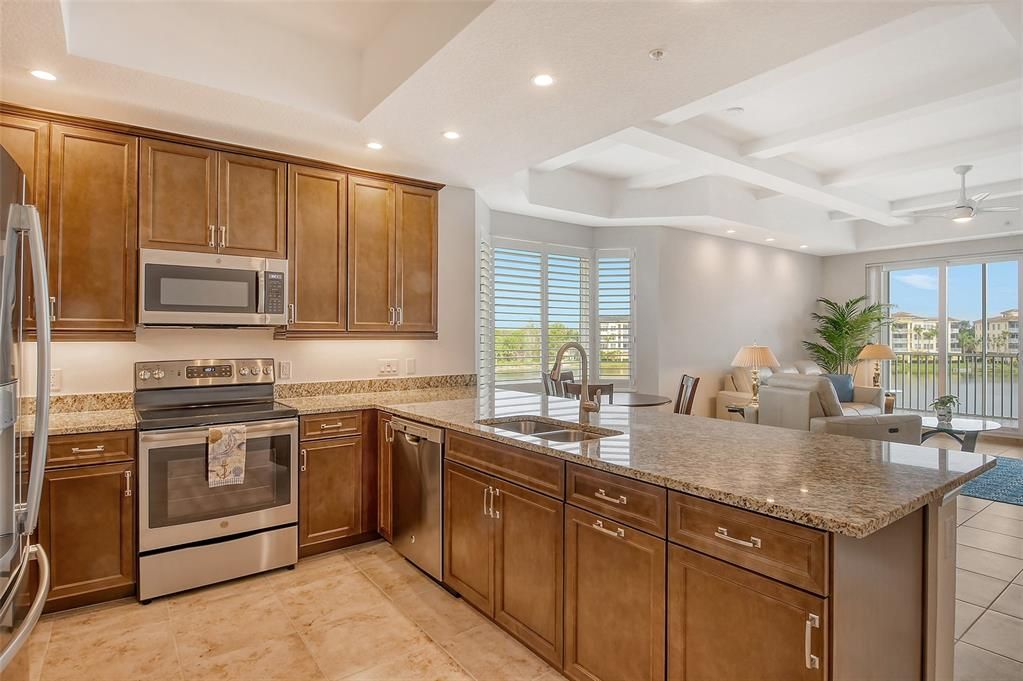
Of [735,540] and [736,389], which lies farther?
[736,389]

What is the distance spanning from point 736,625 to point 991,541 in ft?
11.0

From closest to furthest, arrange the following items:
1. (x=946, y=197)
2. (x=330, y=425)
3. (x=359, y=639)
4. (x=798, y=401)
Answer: (x=359, y=639) → (x=330, y=425) → (x=798, y=401) → (x=946, y=197)

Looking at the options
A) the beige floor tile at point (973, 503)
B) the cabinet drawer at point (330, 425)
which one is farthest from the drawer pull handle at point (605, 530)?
the beige floor tile at point (973, 503)

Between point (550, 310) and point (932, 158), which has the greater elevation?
point (932, 158)

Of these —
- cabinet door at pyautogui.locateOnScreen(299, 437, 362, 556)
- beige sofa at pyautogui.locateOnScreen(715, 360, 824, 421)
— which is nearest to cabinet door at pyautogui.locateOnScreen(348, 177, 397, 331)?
cabinet door at pyautogui.locateOnScreen(299, 437, 362, 556)

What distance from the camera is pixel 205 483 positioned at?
292 cm

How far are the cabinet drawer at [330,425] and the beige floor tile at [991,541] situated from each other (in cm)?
400

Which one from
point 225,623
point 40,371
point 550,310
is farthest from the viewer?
point 550,310

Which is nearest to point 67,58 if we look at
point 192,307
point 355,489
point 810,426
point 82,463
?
point 192,307

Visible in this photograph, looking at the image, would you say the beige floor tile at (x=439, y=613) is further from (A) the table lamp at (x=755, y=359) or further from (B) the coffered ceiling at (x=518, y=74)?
(A) the table lamp at (x=755, y=359)

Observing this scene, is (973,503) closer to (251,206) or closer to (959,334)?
(959,334)

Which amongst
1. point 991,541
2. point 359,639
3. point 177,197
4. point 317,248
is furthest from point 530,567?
point 991,541

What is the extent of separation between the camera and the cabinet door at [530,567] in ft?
6.95

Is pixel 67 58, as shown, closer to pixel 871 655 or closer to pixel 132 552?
pixel 132 552
